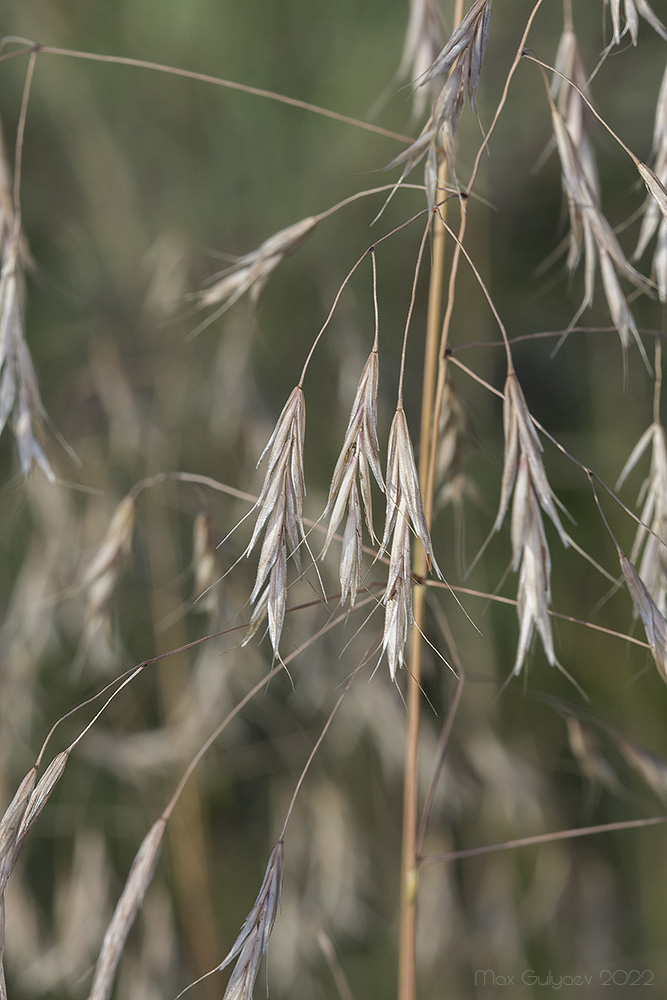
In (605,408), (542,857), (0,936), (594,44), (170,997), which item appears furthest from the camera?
(594,44)

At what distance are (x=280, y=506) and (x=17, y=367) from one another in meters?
0.30

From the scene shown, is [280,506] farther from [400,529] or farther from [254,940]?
[254,940]

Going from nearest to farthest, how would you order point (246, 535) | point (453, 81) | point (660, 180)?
point (453, 81), point (660, 180), point (246, 535)

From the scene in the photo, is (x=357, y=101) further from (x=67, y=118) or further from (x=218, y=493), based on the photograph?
(x=218, y=493)

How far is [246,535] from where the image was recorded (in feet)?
3.53

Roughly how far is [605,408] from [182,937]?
1.20 meters

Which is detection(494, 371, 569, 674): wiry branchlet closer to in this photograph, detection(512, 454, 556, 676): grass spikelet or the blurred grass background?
detection(512, 454, 556, 676): grass spikelet

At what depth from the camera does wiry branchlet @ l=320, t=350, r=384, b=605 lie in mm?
436

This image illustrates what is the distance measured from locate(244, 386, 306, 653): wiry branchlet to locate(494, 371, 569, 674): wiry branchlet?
133 millimetres

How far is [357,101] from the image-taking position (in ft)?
5.44

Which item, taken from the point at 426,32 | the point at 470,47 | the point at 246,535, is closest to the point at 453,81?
the point at 470,47

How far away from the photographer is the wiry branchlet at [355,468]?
1.43 ft

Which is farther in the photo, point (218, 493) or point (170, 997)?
point (218, 493)

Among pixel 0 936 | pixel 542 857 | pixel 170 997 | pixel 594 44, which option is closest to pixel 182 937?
pixel 170 997
